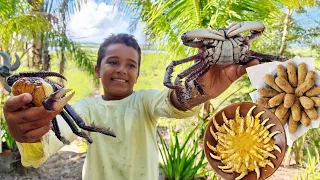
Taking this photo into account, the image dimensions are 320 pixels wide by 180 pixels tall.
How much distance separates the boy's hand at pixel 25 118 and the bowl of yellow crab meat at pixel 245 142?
1.39ft

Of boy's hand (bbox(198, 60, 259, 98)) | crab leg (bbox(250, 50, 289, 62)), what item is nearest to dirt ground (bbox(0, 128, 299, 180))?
boy's hand (bbox(198, 60, 259, 98))

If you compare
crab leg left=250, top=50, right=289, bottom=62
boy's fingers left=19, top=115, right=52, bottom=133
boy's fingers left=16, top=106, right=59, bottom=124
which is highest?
crab leg left=250, top=50, right=289, bottom=62

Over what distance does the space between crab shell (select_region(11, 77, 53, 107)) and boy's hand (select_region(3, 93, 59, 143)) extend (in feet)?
0.05

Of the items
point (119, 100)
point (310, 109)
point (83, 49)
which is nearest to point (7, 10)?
point (83, 49)

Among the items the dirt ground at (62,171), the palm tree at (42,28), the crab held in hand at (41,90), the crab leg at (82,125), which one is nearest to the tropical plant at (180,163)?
the dirt ground at (62,171)

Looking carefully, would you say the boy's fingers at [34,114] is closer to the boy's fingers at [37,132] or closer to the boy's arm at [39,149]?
the boy's fingers at [37,132]

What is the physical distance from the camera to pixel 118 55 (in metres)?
1.35

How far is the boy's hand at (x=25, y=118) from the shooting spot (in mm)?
691

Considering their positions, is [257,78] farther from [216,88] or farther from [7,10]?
[7,10]

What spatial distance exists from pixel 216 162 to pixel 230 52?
283mm

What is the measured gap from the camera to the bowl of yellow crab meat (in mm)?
905

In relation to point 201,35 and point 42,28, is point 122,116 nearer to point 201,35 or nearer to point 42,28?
point 201,35

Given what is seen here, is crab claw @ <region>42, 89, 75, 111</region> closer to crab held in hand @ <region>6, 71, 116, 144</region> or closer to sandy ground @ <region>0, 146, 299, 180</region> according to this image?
crab held in hand @ <region>6, 71, 116, 144</region>

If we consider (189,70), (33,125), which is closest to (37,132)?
(33,125)
